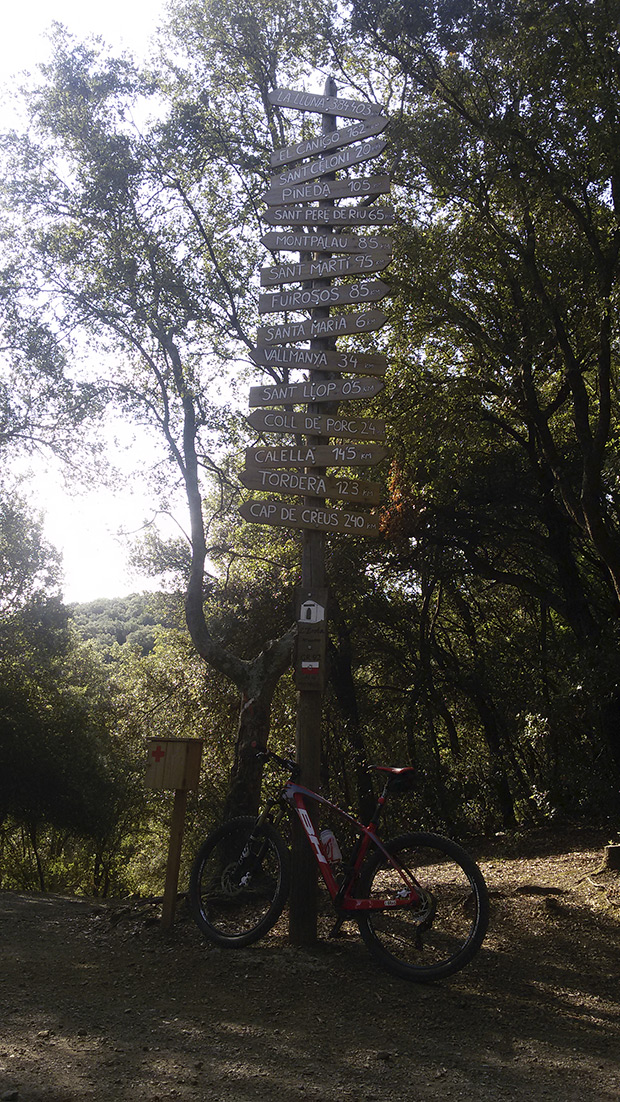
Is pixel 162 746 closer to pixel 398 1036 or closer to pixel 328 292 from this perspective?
pixel 398 1036

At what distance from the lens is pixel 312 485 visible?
5.20 meters

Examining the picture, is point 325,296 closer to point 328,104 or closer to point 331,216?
point 331,216

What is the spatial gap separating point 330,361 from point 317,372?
0.42 feet

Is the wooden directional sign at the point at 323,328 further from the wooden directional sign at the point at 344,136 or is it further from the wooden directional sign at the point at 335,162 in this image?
the wooden directional sign at the point at 344,136

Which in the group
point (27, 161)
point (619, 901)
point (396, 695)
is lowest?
point (619, 901)

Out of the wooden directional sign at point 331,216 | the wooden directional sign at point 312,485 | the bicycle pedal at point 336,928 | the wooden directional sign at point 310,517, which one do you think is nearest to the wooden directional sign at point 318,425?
the wooden directional sign at point 312,485

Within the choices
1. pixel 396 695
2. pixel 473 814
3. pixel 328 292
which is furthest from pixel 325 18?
pixel 473 814

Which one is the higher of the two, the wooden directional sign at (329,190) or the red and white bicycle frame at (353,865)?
the wooden directional sign at (329,190)

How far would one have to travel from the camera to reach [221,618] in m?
10.7

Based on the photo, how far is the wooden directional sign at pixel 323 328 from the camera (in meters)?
5.30

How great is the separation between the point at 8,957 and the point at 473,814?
7.68m

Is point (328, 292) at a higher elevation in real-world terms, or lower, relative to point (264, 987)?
higher

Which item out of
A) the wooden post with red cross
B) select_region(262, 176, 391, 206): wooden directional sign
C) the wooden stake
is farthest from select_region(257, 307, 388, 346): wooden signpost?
the wooden stake

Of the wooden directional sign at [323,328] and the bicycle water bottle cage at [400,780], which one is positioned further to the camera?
the wooden directional sign at [323,328]
